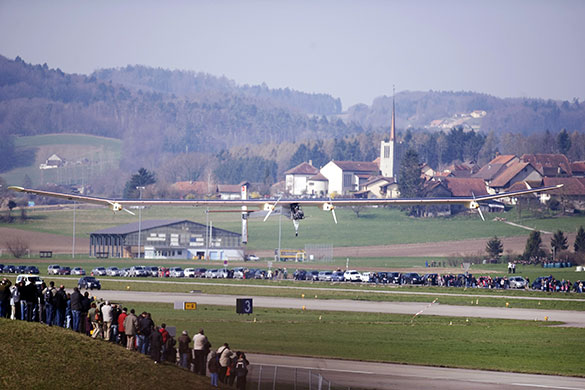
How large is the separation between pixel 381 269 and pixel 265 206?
56.1m

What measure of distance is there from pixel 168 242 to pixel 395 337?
88.4m

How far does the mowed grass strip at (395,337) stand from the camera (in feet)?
136

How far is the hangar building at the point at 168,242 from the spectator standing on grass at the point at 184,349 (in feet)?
314

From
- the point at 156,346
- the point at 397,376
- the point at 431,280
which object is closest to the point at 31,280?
the point at 156,346

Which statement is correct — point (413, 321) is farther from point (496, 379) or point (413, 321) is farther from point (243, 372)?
point (243, 372)

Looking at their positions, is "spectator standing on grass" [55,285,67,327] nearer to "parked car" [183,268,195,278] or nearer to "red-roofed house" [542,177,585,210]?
"parked car" [183,268,195,278]

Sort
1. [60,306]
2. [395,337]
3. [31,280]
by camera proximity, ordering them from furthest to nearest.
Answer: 1. [395,337]
2. [31,280]
3. [60,306]

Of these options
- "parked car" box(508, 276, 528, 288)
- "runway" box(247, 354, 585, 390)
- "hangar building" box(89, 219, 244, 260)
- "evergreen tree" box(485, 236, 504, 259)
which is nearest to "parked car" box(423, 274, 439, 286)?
"parked car" box(508, 276, 528, 288)

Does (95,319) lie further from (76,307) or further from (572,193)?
(572,193)

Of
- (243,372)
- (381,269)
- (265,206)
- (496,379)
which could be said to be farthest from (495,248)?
(243,372)

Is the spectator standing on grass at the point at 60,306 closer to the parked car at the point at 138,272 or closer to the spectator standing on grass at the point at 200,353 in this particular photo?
the spectator standing on grass at the point at 200,353

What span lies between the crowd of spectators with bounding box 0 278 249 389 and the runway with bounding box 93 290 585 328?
28.1 m

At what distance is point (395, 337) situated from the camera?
158 ft

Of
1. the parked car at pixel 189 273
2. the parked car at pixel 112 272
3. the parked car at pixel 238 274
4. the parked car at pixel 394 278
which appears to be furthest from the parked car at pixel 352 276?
the parked car at pixel 112 272
